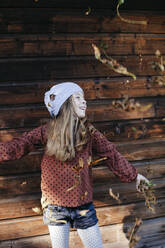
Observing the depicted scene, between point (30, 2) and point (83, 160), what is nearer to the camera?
point (83, 160)

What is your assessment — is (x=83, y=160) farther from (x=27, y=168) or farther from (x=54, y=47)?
(x=54, y=47)

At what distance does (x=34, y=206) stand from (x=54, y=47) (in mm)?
1578

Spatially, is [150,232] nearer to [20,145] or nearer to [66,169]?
[66,169]

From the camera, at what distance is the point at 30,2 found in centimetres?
257

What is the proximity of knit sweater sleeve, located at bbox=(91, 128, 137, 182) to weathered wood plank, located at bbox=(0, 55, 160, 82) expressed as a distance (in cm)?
72

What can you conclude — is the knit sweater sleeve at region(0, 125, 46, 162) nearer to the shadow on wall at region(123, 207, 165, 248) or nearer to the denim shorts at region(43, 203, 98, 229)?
the denim shorts at region(43, 203, 98, 229)

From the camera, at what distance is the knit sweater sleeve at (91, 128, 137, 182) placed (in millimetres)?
2311

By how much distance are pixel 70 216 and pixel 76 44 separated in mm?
1604

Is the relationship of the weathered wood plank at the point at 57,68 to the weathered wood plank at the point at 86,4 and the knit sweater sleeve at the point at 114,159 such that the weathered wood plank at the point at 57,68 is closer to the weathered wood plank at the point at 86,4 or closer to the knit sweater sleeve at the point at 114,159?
the weathered wood plank at the point at 86,4

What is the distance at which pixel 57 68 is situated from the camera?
8.80 ft

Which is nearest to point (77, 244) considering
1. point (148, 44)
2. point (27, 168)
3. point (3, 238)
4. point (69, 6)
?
point (3, 238)

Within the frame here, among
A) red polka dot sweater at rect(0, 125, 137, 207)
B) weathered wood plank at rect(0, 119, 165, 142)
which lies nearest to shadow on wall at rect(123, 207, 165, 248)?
weathered wood plank at rect(0, 119, 165, 142)

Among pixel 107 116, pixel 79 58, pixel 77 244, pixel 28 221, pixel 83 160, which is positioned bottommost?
pixel 77 244

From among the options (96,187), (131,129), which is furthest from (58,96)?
(96,187)
